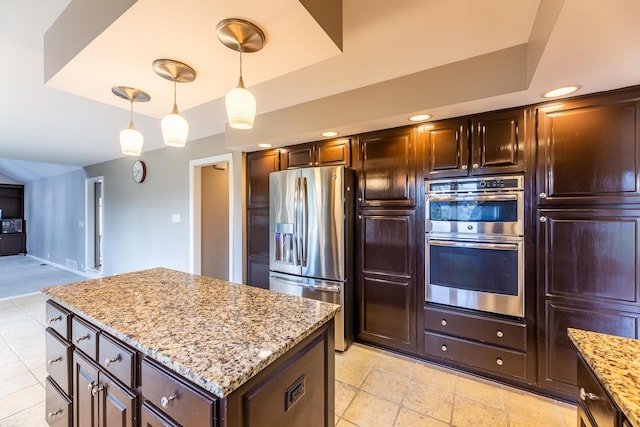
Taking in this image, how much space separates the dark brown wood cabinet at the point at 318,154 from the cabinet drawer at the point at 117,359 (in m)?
2.17

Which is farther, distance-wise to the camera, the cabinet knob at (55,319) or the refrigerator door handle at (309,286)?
the refrigerator door handle at (309,286)

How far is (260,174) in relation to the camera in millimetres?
3186

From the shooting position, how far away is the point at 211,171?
4.28m

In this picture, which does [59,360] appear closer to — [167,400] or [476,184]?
[167,400]

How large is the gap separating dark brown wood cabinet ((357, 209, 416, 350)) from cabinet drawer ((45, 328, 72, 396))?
211 centimetres

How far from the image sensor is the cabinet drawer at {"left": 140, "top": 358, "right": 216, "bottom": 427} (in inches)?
30.3

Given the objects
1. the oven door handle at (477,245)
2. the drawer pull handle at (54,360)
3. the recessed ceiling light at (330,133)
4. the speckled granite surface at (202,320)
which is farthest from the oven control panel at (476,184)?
the drawer pull handle at (54,360)

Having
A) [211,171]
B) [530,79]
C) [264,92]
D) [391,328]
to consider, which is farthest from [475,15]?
[211,171]

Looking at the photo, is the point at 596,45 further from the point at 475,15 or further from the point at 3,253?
the point at 3,253

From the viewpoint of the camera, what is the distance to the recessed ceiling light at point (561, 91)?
1617mm

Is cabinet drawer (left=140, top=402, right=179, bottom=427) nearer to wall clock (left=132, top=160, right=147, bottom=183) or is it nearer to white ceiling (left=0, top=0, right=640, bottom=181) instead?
white ceiling (left=0, top=0, right=640, bottom=181)

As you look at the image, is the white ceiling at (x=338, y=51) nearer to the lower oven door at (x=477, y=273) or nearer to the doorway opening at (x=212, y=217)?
the lower oven door at (x=477, y=273)

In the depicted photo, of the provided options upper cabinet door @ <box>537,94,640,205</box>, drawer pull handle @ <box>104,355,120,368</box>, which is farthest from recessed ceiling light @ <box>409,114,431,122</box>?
drawer pull handle @ <box>104,355,120,368</box>

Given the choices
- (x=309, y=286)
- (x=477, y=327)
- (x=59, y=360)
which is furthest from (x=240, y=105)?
(x=477, y=327)
